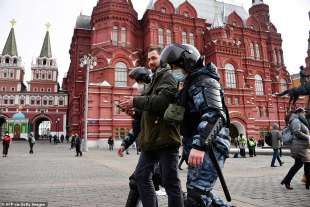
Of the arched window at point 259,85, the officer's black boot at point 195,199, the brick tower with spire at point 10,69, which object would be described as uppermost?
the brick tower with spire at point 10,69

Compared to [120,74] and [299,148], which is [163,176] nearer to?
[299,148]

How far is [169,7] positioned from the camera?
4088 centimetres

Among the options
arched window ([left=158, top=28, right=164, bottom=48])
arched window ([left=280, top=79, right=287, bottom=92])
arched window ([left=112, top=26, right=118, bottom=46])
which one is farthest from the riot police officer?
arched window ([left=280, top=79, right=287, bottom=92])

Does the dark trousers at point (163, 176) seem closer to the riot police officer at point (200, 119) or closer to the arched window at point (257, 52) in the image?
the riot police officer at point (200, 119)

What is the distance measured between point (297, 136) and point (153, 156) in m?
4.35

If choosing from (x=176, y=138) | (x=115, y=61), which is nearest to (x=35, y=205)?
(x=176, y=138)

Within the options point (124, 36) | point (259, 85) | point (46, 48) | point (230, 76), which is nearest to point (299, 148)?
point (124, 36)

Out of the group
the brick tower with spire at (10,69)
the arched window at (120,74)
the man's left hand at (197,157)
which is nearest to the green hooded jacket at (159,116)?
the man's left hand at (197,157)

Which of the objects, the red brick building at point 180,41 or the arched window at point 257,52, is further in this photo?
the arched window at point 257,52

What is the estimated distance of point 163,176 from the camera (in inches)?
116

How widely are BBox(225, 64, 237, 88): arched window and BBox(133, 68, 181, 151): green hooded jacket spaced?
3706cm

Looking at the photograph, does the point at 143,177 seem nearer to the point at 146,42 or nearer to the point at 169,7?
the point at 146,42

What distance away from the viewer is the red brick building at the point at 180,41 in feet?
111

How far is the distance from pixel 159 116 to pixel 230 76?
124 ft
